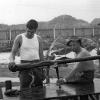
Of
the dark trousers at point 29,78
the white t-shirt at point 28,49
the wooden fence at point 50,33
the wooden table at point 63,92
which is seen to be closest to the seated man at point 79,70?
the wooden table at point 63,92

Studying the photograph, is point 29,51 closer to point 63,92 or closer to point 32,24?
point 32,24

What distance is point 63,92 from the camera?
4266mm

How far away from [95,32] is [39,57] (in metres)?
21.6

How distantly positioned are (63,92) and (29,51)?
1312 millimetres

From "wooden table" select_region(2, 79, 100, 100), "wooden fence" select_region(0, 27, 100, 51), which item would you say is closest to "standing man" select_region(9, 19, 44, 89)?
"wooden table" select_region(2, 79, 100, 100)

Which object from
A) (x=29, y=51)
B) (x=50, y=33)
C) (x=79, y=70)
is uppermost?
(x=50, y=33)

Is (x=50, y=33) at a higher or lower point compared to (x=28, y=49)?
higher

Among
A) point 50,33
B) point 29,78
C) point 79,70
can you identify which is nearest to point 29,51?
point 29,78

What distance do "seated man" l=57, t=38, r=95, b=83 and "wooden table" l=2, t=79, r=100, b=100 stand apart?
19cm

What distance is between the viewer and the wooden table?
4020mm

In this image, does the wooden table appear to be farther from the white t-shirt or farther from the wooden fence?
the wooden fence

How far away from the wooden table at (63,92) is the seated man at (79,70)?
188mm

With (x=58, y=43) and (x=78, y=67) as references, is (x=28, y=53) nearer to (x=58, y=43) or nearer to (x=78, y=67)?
(x=78, y=67)

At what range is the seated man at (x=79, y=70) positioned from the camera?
16.4 ft
